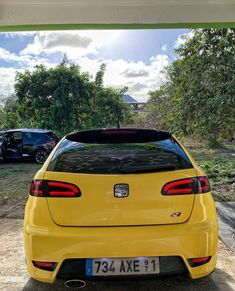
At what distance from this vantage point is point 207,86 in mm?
7422

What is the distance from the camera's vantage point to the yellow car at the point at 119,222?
2.52 meters

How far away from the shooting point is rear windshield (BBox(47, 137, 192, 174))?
2.71m

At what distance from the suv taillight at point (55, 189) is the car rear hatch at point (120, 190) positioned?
0.02 meters

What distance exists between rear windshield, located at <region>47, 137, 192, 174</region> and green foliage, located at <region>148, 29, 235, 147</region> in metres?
4.25

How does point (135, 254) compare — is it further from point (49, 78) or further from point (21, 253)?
point (49, 78)

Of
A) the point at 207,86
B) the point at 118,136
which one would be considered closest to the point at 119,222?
the point at 118,136

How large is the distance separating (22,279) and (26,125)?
15.7 m

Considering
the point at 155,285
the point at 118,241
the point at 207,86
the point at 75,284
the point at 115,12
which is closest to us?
the point at 118,241

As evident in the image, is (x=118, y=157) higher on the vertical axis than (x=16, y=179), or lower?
higher

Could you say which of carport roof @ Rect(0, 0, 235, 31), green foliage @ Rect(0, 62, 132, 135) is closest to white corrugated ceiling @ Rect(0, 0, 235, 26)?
carport roof @ Rect(0, 0, 235, 31)

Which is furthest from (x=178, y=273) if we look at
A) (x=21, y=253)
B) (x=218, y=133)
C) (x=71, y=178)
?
(x=218, y=133)

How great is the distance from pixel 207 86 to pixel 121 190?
209 inches

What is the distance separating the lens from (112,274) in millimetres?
2541

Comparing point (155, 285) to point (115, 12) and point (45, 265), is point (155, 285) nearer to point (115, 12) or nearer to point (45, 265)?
point (45, 265)
